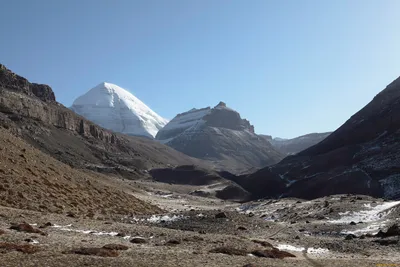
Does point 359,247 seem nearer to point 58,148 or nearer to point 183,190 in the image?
point 183,190

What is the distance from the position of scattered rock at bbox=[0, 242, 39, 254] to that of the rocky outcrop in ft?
304

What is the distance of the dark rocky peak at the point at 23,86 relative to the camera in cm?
15462

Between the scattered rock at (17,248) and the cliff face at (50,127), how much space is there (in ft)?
379

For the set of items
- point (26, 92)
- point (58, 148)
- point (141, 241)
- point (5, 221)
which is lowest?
point (141, 241)

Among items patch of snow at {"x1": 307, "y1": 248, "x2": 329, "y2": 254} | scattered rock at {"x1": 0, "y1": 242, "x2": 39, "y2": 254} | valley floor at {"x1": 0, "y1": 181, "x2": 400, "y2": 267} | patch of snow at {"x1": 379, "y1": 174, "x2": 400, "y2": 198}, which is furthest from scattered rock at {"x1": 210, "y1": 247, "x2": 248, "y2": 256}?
patch of snow at {"x1": 379, "y1": 174, "x2": 400, "y2": 198}

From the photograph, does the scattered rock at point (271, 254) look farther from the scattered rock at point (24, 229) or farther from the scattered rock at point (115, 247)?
the scattered rock at point (24, 229)

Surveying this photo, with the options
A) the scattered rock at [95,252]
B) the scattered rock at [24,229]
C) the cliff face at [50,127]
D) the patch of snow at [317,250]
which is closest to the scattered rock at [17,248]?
the scattered rock at [95,252]

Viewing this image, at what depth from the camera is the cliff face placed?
139m

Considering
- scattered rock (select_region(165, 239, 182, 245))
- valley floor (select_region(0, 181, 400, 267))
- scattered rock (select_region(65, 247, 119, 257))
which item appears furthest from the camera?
scattered rock (select_region(165, 239, 182, 245))

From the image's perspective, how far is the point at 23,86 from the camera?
548ft

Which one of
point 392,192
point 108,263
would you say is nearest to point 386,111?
point 392,192

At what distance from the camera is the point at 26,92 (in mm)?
165500

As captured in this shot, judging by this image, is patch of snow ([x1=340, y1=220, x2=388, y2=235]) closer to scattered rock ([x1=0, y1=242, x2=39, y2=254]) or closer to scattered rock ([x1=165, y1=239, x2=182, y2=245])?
scattered rock ([x1=165, y1=239, x2=182, y2=245])

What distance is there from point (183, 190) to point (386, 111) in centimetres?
9496
